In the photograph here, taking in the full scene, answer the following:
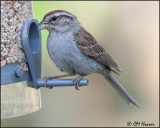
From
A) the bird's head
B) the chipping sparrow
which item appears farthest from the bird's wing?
the bird's head

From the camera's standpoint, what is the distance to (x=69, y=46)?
5582 mm

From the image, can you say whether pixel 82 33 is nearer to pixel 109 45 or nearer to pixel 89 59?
pixel 89 59

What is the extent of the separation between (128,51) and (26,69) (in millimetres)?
2883

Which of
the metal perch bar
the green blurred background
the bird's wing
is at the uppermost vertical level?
the bird's wing

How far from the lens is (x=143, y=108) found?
8.05m

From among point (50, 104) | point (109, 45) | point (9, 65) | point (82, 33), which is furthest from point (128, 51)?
point (9, 65)

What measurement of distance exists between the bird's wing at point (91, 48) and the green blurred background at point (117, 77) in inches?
67.5

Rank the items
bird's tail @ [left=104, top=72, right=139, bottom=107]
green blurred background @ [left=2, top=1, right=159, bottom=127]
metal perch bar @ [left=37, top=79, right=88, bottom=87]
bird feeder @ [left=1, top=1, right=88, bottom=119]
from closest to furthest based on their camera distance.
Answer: metal perch bar @ [left=37, top=79, right=88, bottom=87]
bird feeder @ [left=1, top=1, right=88, bottom=119]
bird's tail @ [left=104, top=72, right=139, bottom=107]
green blurred background @ [left=2, top=1, right=159, bottom=127]

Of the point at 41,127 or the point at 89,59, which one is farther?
the point at 41,127

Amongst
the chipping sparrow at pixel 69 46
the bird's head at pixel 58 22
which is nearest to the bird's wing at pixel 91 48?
the chipping sparrow at pixel 69 46

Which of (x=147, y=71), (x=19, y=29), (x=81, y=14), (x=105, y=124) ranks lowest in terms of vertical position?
(x=105, y=124)

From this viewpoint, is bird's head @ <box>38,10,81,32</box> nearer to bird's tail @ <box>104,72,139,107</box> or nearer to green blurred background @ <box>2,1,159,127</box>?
bird's tail @ <box>104,72,139,107</box>

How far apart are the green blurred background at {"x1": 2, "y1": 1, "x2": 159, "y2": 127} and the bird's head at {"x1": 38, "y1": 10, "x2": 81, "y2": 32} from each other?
72.1 inches

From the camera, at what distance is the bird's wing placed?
5.73 meters
